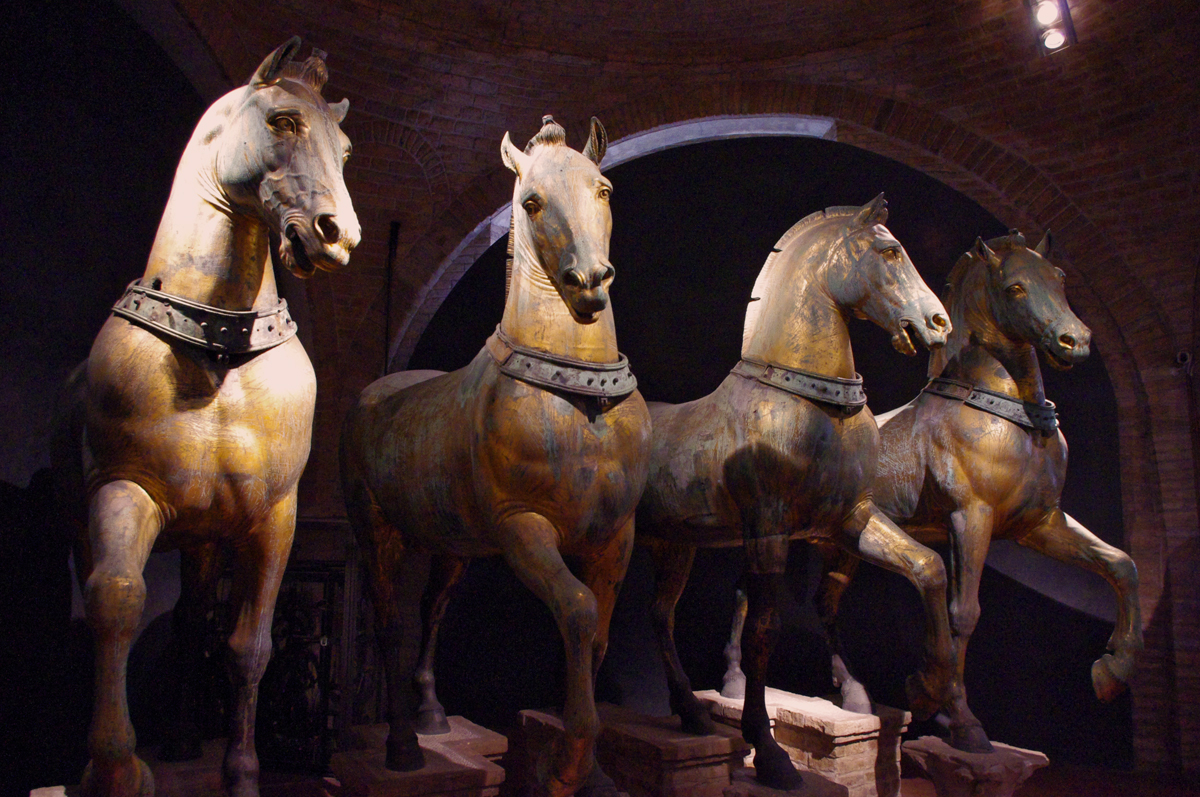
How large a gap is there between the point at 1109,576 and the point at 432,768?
354 centimetres

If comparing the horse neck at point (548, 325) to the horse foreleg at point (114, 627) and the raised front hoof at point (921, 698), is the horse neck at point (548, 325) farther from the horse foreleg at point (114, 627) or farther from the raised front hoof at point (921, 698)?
the raised front hoof at point (921, 698)

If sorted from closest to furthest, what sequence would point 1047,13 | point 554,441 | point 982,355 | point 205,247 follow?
point 205,247 < point 554,441 < point 982,355 < point 1047,13

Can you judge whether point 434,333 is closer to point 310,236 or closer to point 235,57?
point 235,57

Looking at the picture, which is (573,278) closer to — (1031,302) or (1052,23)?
(1031,302)

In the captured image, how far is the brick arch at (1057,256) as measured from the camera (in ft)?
19.8

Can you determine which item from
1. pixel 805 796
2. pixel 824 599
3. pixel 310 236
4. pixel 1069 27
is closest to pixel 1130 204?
pixel 1069 27

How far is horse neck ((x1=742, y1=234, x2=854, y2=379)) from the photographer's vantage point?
3.79m

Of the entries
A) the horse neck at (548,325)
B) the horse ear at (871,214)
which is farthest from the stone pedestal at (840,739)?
the horse ear at (871,214)

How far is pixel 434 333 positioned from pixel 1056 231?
16.2ft

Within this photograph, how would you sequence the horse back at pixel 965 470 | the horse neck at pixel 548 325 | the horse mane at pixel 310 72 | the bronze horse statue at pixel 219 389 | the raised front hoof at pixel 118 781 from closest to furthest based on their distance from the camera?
the raised front hoof at pixel 118 781 → the bronze horse statue at pixel 219 389 → the horse mane at pixel 310 72 → the horse neck at pixel 548 325 → the horse back at pixel 965 470

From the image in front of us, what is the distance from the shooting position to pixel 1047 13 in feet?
20.5

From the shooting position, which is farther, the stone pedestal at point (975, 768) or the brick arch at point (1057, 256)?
the brick arch at point (1057, 256)


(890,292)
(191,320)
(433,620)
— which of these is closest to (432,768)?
(433,620)

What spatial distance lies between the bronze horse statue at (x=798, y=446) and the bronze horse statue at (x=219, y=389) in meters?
1.84
